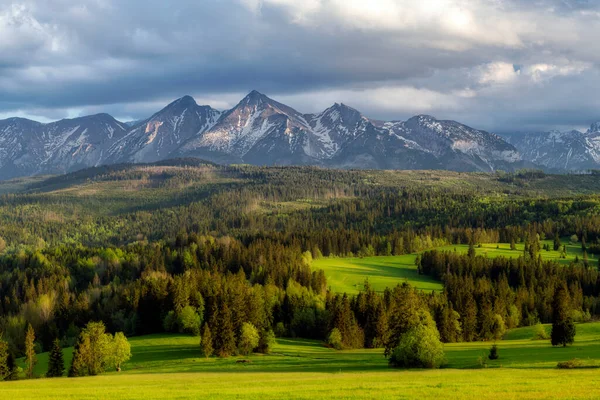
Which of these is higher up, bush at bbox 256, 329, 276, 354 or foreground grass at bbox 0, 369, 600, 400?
foreground grass at bbox 0, 369, 600, 400

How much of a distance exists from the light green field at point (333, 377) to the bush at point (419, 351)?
2395 millimetres

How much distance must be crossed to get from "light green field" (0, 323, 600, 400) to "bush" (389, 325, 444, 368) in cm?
239

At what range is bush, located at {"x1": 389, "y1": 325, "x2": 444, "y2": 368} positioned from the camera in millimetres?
73688

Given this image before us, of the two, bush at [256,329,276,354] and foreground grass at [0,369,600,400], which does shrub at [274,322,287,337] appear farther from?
foreground grass at [0,369,600,400]

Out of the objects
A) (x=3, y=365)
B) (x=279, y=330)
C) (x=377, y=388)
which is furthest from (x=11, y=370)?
(x=377, y=388)

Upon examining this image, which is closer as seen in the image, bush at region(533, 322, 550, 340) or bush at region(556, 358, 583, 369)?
bush at region(556, 358, 583, 369)

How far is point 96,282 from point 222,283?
240 ft

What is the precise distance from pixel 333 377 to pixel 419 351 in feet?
60.1

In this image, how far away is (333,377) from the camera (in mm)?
60156

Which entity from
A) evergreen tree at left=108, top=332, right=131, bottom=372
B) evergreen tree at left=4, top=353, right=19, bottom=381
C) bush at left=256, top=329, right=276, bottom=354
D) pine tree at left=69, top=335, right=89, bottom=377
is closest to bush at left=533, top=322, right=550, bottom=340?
bush at left=256, top=329, right=276, bottom=354

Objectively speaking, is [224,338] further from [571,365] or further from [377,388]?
[571,365]

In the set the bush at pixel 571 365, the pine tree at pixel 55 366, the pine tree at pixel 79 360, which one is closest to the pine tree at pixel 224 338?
the pine tree at pixel 79 360

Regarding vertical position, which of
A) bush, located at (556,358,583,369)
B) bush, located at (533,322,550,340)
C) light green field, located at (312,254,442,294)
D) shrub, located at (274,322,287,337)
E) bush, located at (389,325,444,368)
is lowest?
shrub, located at (274,322,287,337)

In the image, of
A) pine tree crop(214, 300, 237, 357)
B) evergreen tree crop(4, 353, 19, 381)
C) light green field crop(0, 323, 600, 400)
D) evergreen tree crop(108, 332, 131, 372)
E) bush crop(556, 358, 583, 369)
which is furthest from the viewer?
pine tree crop(214, 300, 237, 357)
